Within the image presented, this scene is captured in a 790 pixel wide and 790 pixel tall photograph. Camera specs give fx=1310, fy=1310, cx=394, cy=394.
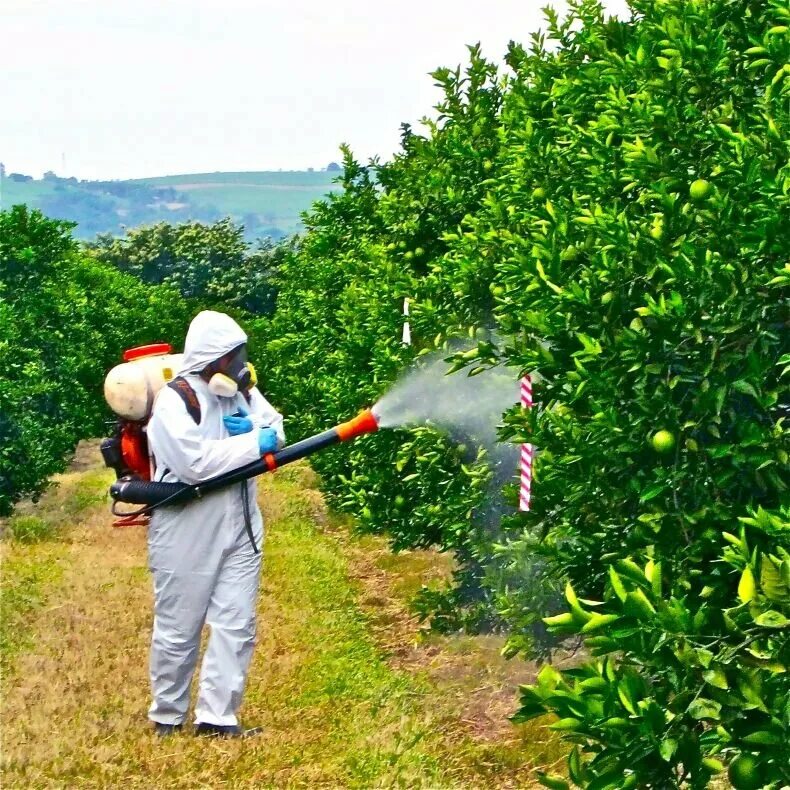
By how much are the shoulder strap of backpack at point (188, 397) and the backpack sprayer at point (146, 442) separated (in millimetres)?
82

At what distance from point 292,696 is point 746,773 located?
595cm

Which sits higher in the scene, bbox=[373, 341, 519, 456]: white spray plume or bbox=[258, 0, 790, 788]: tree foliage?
bbox=[258, 0, 790, 788]: tree foliage

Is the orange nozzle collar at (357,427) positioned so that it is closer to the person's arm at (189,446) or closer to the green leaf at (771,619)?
the person's arm at (189,446)

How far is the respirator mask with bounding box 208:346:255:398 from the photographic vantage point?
308 inches

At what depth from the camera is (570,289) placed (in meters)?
4.57

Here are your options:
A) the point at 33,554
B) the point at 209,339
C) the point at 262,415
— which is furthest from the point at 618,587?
the point at 33,554

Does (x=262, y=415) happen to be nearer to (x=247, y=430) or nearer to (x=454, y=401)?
(x=247, y=430)

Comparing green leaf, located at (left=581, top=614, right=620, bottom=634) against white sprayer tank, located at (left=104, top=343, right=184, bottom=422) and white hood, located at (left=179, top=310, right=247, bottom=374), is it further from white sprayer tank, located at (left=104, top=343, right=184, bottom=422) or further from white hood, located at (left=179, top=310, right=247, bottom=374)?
white sprayer tank, located at (left=104, top=343, right=184, bottom=422)

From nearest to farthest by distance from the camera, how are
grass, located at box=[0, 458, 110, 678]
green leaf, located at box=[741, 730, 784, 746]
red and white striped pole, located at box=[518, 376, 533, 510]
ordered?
green leaf, located at box=[741, 730, 784, 746], red and white striped pole, located at box=[518, 376, 533, 510], grass, located at box=[0, 458, 110, 678]

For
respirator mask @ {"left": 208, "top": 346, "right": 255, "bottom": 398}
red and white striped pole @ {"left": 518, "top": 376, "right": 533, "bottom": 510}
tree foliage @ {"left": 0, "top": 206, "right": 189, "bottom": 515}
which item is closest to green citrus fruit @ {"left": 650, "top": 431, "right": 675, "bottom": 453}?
red and white striped pole @ {"left": 518, "top": 376, "right": 533, "bottom": 510}

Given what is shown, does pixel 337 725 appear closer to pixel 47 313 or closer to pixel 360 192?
pixel 360 192

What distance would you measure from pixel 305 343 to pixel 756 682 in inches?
664

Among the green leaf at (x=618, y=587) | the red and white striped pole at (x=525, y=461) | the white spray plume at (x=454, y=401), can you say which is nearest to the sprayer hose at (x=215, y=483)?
the white spray plume at (x=454, y=401)

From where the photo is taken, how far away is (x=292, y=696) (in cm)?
881
